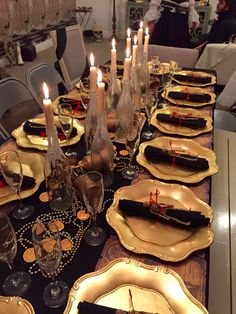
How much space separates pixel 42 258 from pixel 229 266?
0.92m

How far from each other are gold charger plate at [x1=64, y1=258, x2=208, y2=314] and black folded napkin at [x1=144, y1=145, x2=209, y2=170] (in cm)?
45

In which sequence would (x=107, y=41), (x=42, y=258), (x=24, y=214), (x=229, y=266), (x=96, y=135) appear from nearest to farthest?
(x=42, y=258) → (x=24, y=214) → (x=96, y=135) → (x=229, y=266) → (x=107, y=41)

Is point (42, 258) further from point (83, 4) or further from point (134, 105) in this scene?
point (83, 4)

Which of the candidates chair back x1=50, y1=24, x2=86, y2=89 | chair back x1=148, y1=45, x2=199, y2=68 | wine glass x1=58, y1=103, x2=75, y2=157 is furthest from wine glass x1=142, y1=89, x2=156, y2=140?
chair back x1=148, y1=45, x2=199, y2=68

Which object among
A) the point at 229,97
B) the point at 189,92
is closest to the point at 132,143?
the point at 189,92

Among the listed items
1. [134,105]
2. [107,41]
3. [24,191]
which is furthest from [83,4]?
[24,191]

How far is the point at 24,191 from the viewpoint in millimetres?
943

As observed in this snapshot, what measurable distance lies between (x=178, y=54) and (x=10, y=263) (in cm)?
228

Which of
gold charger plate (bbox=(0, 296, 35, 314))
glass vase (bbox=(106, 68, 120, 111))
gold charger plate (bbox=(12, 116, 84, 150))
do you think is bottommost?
gold charger plate (bbox=(0, 296, 35, 314))

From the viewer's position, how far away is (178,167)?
1068mm

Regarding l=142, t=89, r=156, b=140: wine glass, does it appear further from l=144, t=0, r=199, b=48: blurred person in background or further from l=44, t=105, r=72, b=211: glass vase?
l=144, t=0, r=199, b=48: blurred person in background

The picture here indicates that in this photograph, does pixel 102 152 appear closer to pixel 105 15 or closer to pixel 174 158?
pixel 174 158

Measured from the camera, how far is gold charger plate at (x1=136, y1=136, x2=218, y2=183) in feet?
3.32

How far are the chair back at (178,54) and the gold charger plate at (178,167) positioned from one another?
1.49m
